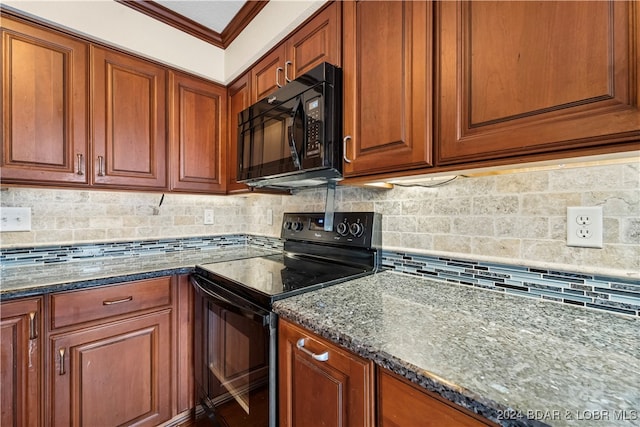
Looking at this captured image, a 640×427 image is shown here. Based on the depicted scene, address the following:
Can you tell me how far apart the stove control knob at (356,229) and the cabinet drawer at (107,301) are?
99cm

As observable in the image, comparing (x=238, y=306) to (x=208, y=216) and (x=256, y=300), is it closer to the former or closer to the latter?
(x=256, y=300)

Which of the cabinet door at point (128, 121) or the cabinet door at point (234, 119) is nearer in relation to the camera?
the cabinet door at point (128, 121)

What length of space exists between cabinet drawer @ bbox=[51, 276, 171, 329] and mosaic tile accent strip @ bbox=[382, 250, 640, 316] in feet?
4.09

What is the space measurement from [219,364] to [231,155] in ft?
4.15

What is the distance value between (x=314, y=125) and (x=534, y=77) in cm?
71

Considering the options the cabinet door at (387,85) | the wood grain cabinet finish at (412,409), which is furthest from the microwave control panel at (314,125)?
the wood grain cabinet finish at (412,409)

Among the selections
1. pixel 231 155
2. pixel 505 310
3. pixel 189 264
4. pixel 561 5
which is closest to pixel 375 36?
pixel 561 5

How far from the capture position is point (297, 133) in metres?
1.21

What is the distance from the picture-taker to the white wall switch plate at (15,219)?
141cm

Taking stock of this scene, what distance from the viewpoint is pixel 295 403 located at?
0.85m

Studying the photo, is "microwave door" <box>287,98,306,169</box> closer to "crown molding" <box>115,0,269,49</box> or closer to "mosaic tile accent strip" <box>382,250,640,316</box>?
"mosaic tile accent strip" <box>382,250,640,316</box>

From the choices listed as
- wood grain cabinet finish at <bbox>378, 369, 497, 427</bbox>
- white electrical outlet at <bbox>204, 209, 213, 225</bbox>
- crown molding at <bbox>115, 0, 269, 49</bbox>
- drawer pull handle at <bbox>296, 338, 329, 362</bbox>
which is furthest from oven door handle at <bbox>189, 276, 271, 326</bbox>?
crown molding at <bbox>115, 0, 269, 49</bbox>

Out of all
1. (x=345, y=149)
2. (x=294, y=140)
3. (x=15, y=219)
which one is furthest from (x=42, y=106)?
(x=345, y=149)

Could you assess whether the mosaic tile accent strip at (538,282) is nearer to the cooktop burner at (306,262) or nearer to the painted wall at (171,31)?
the cooktop burner at (306,262)
